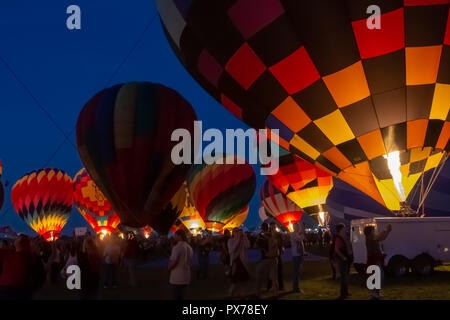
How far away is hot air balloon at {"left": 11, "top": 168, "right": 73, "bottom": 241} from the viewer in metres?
29.0

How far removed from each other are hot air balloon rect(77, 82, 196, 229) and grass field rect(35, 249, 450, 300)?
5322 mm

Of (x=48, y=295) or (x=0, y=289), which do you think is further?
(x=48, y=295)

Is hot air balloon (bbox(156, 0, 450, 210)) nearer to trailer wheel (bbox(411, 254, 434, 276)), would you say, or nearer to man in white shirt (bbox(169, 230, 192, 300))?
trailer wheel (bbox(411, 254, 434, 276))

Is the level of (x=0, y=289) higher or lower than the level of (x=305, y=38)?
lower

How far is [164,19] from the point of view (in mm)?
10859

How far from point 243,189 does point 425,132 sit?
1992cm

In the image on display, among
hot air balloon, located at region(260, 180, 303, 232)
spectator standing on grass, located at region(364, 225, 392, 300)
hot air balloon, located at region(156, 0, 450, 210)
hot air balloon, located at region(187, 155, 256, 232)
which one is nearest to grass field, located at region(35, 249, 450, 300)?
spectator standing on grass, located at region(364, 225, 392, 300)

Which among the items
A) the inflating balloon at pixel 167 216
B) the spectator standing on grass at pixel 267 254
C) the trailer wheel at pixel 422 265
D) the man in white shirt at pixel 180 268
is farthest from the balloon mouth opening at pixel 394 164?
the inflating balloon at pixel 167 216

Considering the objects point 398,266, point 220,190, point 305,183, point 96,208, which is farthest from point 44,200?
point 398,266

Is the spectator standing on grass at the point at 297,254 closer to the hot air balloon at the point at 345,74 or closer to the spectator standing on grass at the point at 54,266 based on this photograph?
the hot air balloon at the point at 345,74

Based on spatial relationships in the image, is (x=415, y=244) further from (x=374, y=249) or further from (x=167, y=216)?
(x=167, y=216)

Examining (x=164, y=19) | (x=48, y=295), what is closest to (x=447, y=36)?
(x=164, y=19)

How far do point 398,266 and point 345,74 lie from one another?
4567 millimetres
